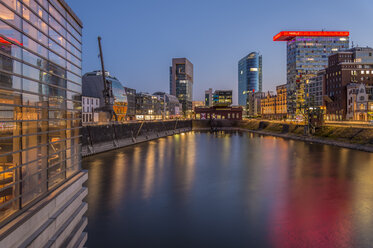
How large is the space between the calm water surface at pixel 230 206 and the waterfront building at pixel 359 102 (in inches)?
3157

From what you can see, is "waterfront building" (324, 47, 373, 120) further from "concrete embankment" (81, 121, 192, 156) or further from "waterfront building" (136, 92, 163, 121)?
"waterfront building" (136, 92, 163, 121)

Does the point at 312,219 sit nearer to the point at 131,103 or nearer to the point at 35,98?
the point at 35,98

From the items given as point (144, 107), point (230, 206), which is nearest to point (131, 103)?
point (144, 107)

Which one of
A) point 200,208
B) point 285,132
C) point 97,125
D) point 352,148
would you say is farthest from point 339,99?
point 200,208

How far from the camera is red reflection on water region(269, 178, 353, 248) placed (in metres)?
15.6

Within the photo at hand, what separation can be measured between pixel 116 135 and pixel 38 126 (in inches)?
2189

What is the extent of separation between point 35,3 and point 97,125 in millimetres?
47050

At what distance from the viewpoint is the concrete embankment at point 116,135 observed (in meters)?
50.3

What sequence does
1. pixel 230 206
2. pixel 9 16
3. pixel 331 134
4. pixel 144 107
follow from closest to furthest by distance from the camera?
pixel 9 16 < pixel 230 206 < pixel 331 134 < pixel 144 107

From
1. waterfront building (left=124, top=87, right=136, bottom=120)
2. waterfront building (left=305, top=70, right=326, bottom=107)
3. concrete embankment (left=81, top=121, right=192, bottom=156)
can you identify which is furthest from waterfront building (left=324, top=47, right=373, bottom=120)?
waterfront building (left=124, top=87, right=136, bottom=120)

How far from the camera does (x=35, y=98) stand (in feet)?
30.5

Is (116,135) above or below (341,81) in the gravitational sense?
below

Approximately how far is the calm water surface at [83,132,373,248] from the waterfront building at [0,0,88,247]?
20.6 ft

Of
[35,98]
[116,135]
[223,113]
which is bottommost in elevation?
[116,135]
